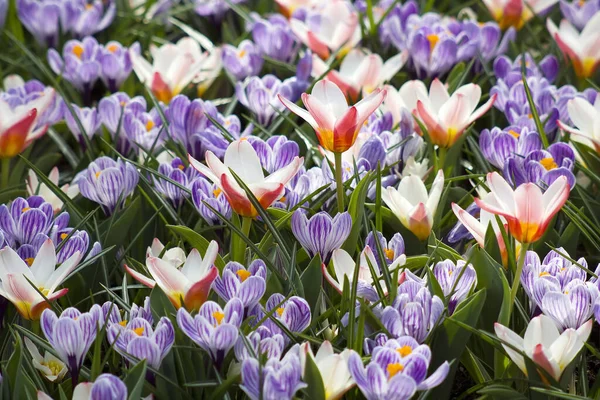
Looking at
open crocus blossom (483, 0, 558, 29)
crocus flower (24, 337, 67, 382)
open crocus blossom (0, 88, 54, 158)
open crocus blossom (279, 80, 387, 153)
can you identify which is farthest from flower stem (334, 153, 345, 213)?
open crocus blossom (483, 0, 558, 29)

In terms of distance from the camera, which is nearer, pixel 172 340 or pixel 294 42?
pixel 172 340

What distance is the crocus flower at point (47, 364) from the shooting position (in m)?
Result: 0.97

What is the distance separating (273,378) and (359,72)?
95 cm

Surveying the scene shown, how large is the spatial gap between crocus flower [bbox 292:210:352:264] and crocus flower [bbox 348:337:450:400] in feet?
0.76

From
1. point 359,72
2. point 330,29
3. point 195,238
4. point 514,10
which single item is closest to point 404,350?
point 195,238

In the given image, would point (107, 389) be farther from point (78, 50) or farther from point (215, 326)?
point (78, 50)

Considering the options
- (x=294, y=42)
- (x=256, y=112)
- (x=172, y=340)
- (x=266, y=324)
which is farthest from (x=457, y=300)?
(x=294, y=42)

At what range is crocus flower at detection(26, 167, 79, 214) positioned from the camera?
52.4 inches

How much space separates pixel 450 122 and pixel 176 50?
0.72m

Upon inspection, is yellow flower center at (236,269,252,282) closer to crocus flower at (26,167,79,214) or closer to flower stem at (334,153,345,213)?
flower stem at (334,153,345,213)

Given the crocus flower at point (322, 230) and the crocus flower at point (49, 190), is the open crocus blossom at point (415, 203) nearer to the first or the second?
the crocus flower at point (322, 230)

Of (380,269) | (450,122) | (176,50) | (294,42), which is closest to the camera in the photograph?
(380,269)

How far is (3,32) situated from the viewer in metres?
2.09

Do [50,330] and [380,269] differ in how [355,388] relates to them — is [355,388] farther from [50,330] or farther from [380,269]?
[50,330]
